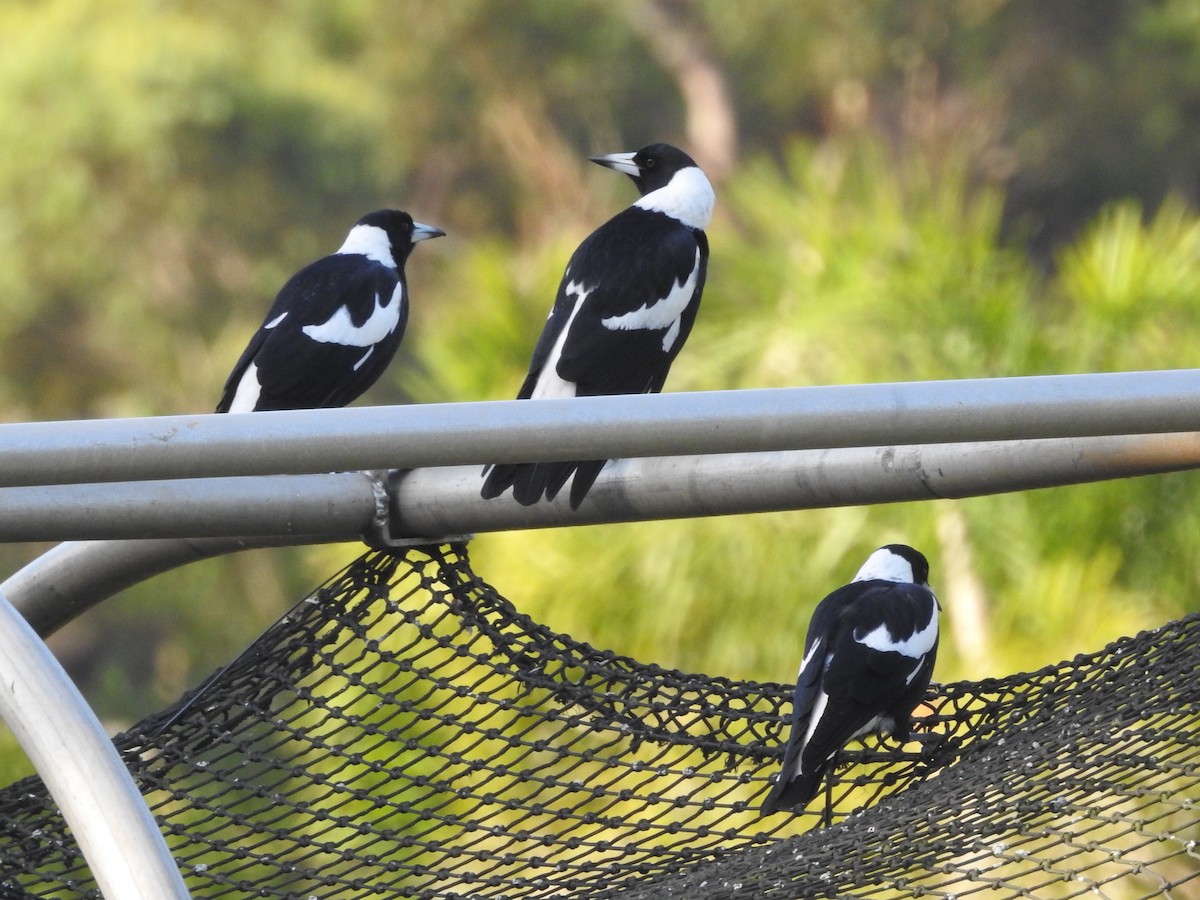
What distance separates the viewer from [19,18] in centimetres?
1346

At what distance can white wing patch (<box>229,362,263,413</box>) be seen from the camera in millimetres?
2678

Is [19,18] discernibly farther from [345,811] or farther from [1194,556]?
[1194,556]

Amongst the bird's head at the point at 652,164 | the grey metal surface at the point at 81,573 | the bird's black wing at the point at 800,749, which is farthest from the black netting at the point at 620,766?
the bird's head at the point at 652,164

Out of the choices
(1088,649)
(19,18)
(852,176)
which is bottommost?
(1088,649)

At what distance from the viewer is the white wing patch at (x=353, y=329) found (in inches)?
108

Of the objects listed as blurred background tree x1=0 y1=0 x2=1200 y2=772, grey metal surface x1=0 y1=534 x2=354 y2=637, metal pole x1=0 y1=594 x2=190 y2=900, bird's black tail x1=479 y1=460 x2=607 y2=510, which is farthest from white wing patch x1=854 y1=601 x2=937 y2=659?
blurred background tree x1=0 y1=0 x2=1200 y2=772

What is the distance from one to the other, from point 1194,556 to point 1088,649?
47 cm

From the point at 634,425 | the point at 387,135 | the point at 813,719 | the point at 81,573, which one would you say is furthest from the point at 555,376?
the point at 387,135

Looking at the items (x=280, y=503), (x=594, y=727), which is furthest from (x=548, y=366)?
(x=280, y=503)

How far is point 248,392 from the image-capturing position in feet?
8.84

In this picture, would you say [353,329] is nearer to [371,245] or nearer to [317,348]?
[317,348]

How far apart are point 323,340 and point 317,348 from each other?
0.07 feet

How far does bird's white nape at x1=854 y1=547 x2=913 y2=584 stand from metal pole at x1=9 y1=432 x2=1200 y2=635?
0.82m

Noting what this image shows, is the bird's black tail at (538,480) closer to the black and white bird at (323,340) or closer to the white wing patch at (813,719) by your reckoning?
the white wing patch at (813,719)
